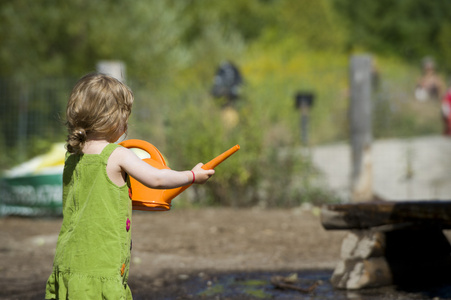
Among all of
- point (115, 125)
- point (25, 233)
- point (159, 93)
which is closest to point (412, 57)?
point (159, 93)

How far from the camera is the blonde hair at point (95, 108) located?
288 cm

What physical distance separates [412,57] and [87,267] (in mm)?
42203

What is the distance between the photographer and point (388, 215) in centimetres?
473

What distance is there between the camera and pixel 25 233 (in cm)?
794

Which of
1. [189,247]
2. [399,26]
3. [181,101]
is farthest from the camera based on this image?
[399,26]

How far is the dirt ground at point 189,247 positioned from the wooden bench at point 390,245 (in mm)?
867

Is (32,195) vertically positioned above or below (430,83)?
below

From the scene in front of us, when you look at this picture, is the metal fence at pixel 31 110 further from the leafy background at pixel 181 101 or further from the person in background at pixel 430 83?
the person in background at pixel 430 83

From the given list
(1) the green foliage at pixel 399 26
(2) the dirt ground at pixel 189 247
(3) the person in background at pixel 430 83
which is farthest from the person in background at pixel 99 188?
(1) the green foliage at pixel 399 26

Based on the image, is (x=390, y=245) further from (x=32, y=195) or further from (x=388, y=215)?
(x=32, y=195)

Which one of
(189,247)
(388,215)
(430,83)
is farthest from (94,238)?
(430,83)

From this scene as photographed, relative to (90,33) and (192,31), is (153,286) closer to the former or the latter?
(90,33)

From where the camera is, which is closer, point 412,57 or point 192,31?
point 192,31

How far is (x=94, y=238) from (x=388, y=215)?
2.48 m
